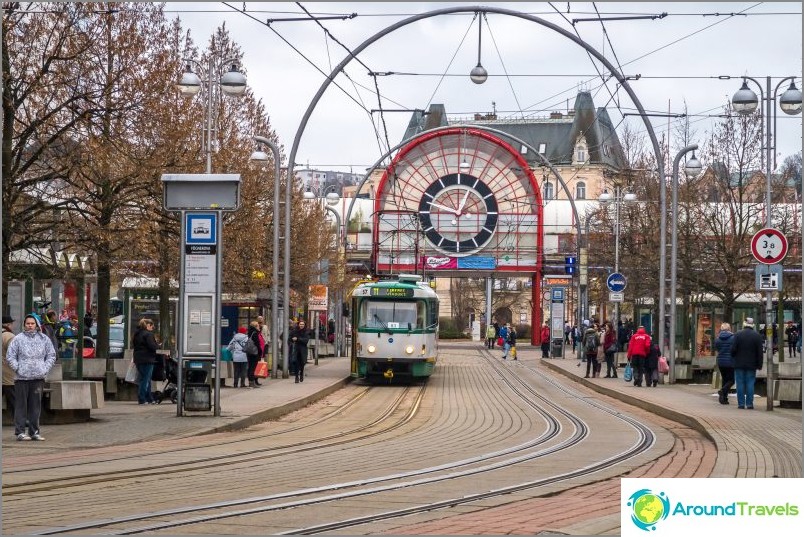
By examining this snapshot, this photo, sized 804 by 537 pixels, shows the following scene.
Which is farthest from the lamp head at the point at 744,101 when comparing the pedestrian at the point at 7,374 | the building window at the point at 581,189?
the building window at the point at 581,189

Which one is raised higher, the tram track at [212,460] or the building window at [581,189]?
the building window at [581,189]

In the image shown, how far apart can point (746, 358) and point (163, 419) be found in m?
10.6

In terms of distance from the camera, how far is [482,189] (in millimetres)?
93688

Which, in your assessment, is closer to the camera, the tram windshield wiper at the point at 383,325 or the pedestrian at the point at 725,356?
the pedestrian at the point at 725,356

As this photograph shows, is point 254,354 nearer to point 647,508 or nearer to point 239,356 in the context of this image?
point 239,356

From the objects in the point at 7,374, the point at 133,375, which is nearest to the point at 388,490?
the point at 7,374

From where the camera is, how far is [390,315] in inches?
1484

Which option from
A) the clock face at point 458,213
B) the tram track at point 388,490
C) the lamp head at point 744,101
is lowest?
the tram track at point 388,490

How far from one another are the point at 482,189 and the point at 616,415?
221ft

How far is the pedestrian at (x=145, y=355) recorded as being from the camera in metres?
Result: 25.1

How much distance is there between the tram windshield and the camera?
37625mm

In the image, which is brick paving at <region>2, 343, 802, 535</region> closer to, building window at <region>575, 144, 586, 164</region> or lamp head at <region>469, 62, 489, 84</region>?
lamp head at <region>469, 62, 489, 84</region>

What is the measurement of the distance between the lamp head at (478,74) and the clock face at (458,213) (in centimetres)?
6235

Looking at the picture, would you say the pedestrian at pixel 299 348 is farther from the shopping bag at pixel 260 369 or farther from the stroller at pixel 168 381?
the stroller at pixel 168 381
